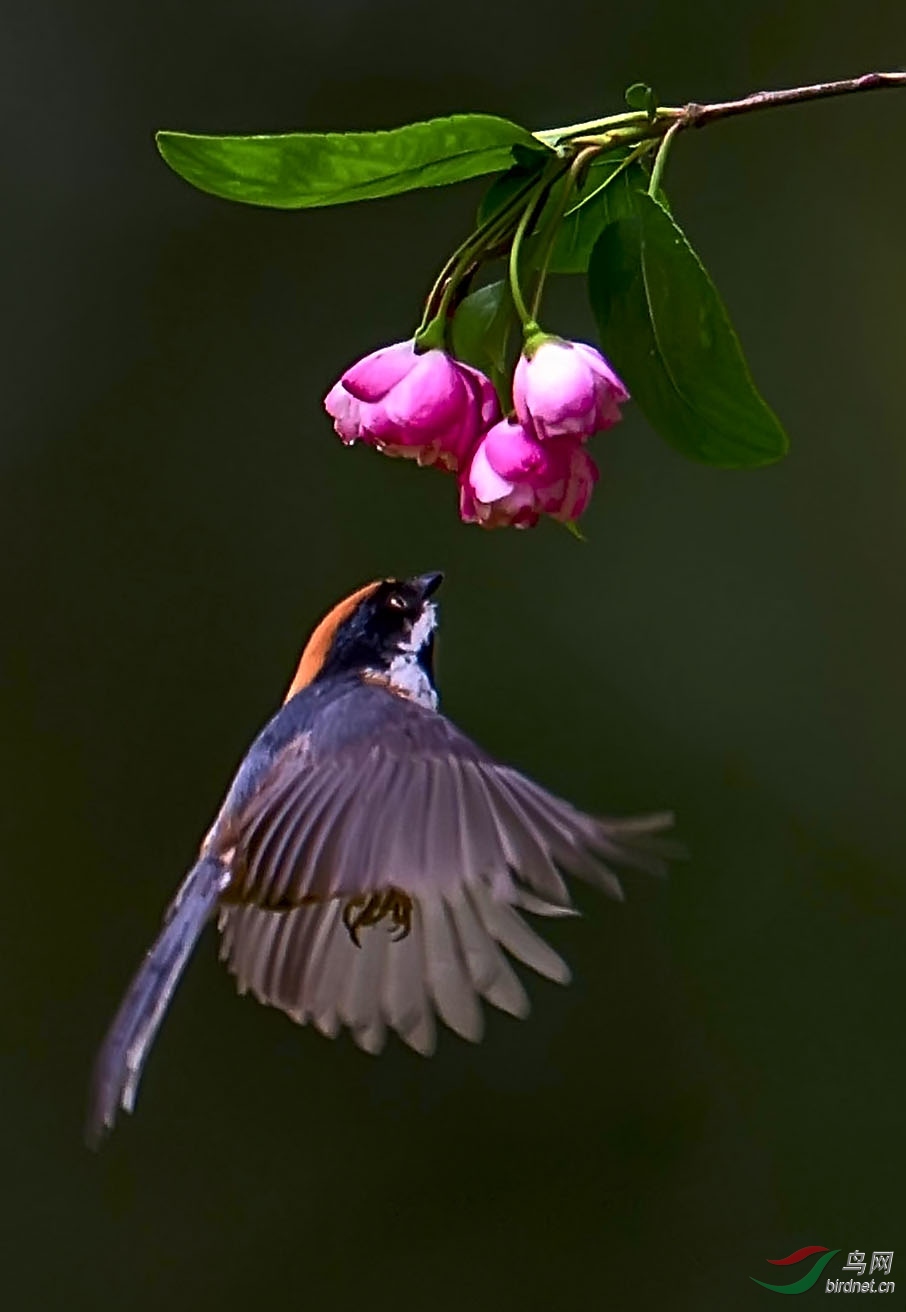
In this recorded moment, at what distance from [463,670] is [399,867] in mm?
3240

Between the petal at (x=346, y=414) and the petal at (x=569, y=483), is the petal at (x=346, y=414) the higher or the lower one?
the higher one

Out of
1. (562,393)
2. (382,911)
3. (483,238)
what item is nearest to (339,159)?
(483,238)

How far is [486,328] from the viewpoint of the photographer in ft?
4.81

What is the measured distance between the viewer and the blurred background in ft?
14.5

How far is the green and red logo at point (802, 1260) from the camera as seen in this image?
13.9 ft

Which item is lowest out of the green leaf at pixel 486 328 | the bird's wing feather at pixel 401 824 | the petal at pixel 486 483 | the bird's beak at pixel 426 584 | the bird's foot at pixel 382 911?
the bird's foot at pixel 382 911

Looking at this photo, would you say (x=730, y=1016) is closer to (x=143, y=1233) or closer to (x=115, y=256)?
(x=143, y=1233)

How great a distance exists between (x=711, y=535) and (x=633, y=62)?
130cm

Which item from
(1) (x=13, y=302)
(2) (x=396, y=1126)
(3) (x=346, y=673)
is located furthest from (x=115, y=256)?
(3) (x=346, y=673)

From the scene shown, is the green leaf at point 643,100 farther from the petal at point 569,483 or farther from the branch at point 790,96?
the petal at point 569,483

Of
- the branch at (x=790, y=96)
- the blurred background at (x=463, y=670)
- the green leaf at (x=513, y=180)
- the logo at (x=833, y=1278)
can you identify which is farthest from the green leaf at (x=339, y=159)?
the logo at (x=833, y=1278)

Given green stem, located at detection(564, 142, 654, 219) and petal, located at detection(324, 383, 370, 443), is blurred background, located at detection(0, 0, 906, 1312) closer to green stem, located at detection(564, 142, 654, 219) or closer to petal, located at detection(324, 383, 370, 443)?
petal, located at detection(324, 383, 370, 443)

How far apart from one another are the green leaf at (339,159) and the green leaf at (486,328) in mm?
171

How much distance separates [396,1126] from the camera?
14.7ft
